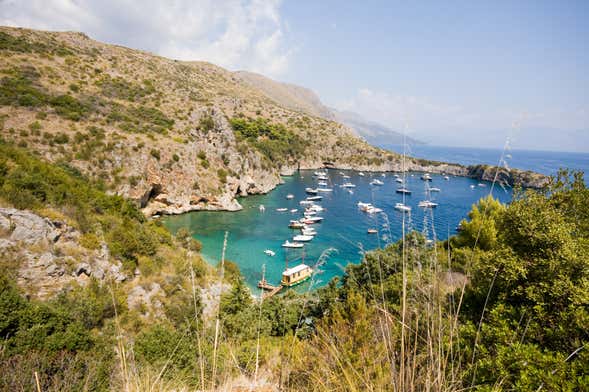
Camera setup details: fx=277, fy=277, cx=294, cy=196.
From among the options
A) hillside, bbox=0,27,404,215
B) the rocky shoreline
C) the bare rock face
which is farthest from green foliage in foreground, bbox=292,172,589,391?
hillside, bbox=0,27,404,215

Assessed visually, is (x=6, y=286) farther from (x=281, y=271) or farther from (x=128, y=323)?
(x=281, y=271)

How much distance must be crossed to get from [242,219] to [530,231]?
2930 cm

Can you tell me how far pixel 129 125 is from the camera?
32.5 meters

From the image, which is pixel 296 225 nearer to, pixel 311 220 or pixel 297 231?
pixel 297 231

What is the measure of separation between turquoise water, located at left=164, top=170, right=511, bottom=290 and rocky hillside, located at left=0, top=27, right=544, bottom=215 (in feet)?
10.8

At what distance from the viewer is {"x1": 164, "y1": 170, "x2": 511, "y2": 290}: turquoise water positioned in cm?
2395

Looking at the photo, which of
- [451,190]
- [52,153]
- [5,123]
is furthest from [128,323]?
[451,190]

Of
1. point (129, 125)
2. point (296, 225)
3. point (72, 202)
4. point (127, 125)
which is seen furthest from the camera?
point (129, 125)

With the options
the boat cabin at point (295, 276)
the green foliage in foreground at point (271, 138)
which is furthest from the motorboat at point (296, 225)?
the green foliage in foreground at point (271, 138)

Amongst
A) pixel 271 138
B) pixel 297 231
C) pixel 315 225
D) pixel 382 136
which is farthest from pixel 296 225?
pixel 382 136

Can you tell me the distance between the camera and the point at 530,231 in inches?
229

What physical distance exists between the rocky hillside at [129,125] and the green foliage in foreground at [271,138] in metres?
0.32

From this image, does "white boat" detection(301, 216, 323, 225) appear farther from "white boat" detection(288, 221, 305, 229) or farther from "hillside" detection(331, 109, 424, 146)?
"hillside" detection(331, 109, 424, 146)

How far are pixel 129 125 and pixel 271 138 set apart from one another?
3344 centimetres
